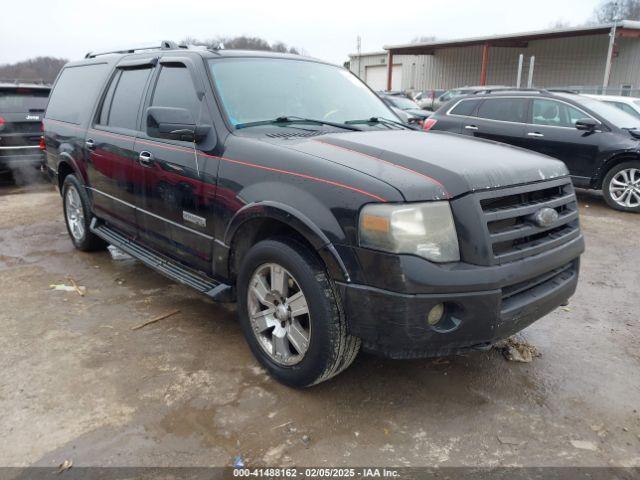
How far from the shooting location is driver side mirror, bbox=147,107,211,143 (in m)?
3.11

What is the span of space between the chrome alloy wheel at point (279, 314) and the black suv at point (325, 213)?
1cm

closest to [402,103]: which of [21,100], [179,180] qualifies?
[21,100]

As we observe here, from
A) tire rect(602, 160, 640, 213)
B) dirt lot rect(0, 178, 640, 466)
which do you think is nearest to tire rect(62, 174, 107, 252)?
dirt lot rect(0, 178, 640, 466)

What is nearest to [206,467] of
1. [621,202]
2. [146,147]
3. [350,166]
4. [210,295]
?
[210,295]

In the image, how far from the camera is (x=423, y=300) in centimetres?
230

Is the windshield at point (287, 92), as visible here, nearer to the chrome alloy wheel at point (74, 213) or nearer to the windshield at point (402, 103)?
the chrome alloy wheel at point (74, 213)

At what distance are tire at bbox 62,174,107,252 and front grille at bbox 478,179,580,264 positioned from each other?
158 inches

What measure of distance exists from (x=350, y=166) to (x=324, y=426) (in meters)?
1.35

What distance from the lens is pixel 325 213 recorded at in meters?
2.49

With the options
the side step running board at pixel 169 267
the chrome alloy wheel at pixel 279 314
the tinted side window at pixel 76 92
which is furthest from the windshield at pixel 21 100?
the chrome alloy wheel at pixel 279 314

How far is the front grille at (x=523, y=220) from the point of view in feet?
8.10

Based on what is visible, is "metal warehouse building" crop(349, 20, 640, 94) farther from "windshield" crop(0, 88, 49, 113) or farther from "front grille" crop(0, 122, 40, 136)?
"front grille" crop(0, 122, 40, 136)

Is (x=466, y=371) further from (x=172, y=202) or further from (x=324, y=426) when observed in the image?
(x=172, y=202)

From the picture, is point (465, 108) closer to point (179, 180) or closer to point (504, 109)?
point (504, 109)
